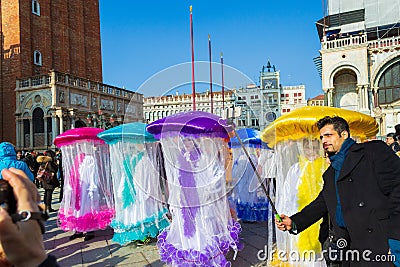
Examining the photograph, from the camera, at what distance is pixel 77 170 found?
248 inches

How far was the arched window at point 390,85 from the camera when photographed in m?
20.2

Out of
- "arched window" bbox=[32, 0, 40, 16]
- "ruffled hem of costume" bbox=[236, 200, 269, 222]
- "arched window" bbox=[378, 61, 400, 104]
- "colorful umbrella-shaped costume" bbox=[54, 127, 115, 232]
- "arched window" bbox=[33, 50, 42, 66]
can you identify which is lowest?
"ruffled hem of costume" bbox=[236, 200, 269, 222]

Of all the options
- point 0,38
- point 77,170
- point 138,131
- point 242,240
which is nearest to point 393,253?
point 242,240

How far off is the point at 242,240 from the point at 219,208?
5.72 ft

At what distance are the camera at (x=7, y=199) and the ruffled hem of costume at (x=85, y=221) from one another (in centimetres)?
511

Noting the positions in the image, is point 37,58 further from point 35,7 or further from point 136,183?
point 136,183

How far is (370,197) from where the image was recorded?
2.22 m

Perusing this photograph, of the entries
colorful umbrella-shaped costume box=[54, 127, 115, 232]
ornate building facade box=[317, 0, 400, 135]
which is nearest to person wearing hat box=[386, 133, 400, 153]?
colorful umbrella-shaped costume box=[54, 127, 115, 232]

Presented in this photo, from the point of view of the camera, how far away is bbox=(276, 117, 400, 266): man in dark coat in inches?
86.7

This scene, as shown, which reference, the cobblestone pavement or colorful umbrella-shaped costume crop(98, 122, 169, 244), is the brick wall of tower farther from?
colorful umbrella-shaped costume crop(98, 122, 169, 244)

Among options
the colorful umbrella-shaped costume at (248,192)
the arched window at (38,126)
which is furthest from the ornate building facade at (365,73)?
the arched window at (38,126)

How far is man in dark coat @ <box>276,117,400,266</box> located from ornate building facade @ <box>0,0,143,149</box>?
20.6 m

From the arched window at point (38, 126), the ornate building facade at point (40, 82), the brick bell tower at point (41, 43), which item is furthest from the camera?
the brick bell tower at point (41, 43)

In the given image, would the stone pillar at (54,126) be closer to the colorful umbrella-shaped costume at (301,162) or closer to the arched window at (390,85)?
the colorful umbrella-shaped costume at (301,162)
